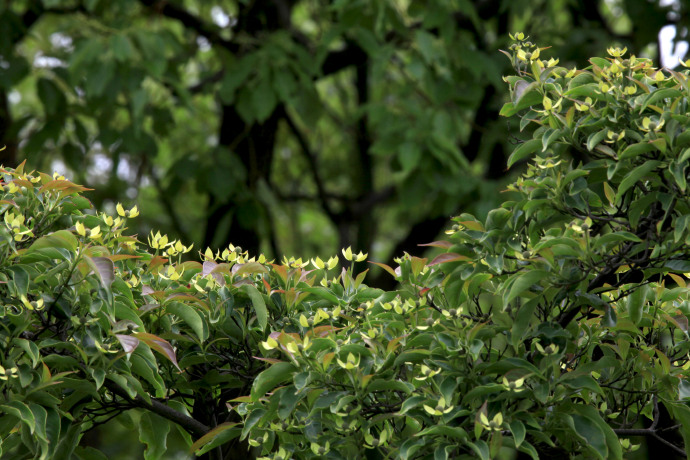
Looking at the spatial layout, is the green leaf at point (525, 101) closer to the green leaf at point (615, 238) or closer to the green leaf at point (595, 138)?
the green leaf at point (595, 138)

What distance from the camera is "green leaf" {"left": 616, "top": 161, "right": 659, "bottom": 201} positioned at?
6.52 ft

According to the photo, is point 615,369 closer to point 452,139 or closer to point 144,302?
point 144,302

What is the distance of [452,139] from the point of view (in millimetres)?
5559

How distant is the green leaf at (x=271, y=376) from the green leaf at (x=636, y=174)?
939 mm

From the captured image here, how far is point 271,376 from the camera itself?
2156mm

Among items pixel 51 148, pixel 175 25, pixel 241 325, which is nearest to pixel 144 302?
pixel 241 325

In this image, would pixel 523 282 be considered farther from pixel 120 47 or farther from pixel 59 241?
pixel 120 47

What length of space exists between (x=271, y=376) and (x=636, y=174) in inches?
41.0

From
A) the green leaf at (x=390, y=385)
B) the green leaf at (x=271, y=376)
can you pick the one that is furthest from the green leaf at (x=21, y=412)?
the green leaf at (x=390, y=385)

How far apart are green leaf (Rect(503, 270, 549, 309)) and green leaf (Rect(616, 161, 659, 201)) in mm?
278

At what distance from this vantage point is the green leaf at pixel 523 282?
199cm

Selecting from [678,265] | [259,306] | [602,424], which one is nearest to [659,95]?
[678,265]

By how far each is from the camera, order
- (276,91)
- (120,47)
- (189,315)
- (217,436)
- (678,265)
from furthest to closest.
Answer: (276,91) → (120,47) → (217,436) → (189,315) → (678,265)

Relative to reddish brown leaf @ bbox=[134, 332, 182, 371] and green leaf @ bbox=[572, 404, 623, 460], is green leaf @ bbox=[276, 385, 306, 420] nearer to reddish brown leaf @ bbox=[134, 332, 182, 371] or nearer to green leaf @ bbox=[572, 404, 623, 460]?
reddish brown leaf @ bbox=[134, 332, 182, 371]
